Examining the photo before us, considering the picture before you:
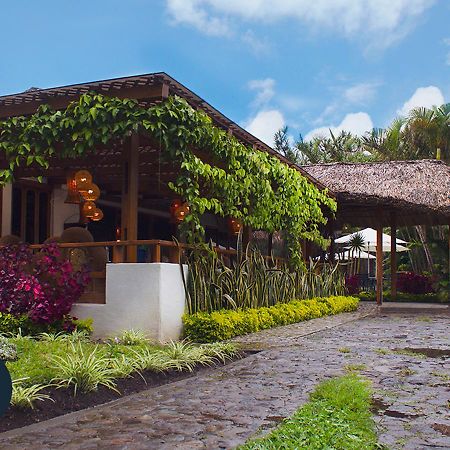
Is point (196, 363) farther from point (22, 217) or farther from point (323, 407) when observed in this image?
point (22, 217)

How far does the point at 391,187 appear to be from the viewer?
15188mm

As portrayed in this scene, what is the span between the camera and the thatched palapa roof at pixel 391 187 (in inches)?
578

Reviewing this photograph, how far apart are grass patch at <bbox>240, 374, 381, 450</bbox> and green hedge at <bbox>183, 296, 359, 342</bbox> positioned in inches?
125

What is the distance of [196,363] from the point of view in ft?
20.0

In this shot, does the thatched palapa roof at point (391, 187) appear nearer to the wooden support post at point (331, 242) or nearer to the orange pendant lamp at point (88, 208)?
the wooden support post at point (331, 242)

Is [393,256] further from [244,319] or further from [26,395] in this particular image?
[26,395]

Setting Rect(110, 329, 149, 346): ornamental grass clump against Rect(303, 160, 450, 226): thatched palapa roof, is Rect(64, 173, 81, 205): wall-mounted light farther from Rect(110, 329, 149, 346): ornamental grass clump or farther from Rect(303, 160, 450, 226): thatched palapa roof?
Rect(303, 160, 450, 226): thatched palapa roof

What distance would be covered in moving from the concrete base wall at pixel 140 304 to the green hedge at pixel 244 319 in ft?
0.80

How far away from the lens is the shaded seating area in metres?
14.7

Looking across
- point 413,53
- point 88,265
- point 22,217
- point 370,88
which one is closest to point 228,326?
point 88,265

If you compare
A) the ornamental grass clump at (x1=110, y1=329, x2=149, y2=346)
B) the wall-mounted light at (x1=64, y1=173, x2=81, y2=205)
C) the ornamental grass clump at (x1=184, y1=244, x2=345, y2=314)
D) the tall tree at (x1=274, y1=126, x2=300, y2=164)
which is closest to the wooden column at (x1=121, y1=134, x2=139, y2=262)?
the ornamental grass clump at (x1=184, y1=244, x2=345, y2=314)

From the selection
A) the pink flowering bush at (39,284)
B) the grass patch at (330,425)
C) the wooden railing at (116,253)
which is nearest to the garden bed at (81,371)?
the pink flowering bush at (39,284)

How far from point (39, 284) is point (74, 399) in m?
3.49

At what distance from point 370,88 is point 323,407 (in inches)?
613
